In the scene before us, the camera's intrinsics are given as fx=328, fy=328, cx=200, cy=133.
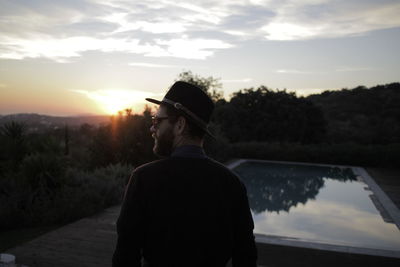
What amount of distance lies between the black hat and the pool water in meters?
4.59

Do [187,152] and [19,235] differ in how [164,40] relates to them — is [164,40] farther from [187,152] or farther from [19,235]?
[187,152]

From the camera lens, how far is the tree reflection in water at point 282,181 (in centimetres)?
954

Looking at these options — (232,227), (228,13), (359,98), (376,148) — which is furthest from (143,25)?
(359,98)

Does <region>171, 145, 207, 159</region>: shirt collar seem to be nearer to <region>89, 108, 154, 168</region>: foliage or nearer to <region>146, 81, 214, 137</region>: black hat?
<region>146, 81, 214, 137</region>: black hat

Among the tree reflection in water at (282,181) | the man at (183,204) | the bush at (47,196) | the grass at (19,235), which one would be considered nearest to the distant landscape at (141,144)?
the bush at (47,196)

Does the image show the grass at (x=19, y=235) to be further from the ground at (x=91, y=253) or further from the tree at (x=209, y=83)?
the tree at (x=209, y=83)

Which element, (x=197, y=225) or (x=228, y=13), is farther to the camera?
(x=228, y=13)

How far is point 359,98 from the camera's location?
3422cm

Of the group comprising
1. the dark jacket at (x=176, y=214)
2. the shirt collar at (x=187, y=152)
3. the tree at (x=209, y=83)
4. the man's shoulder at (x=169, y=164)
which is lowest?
the dark jacket at (x=176, y=214)

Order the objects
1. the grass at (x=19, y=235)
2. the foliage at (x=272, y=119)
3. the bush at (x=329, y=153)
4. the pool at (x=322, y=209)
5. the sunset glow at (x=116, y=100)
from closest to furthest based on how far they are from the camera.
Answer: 1. the grass at (x=19, y=235)
2. the pool at (x=322, y=209)
3. the sunset glow at (x=116, y=100)
4. the bush at (x=329, y=153)
5. the foliage at (x=272, y=119)

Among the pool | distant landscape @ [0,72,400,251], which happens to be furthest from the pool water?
distant landscape @ [0,72,400,251]

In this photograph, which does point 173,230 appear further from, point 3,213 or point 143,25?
point 143,25

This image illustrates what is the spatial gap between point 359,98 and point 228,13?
94.8ft

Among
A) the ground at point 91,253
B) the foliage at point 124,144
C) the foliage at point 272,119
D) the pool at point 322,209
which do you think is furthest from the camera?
the foliage at point 272,119
